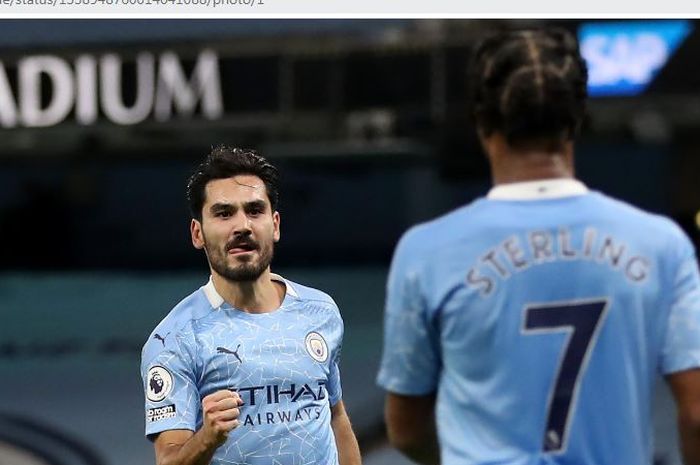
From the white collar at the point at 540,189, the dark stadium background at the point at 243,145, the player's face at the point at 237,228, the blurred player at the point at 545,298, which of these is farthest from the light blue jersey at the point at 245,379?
the dark stadium background at the point at 243,145

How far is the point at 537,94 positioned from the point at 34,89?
6.61 meters

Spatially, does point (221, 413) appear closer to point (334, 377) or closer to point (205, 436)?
point (205, 436)

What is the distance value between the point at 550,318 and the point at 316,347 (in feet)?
5.44

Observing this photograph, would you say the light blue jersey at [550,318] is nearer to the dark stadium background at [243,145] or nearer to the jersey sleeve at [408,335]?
the jersey sleeve at [408,335]

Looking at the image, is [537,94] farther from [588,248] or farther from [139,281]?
[139,281]

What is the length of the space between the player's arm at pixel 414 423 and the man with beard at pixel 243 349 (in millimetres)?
1143

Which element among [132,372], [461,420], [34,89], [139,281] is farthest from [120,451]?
[461,420]

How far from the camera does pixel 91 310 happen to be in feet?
31.0

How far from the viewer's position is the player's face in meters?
3.93

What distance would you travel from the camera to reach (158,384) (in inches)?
150

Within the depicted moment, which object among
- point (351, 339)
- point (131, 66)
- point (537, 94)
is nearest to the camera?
point (537, 94)

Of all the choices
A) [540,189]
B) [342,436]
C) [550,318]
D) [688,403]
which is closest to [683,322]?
[688,403]

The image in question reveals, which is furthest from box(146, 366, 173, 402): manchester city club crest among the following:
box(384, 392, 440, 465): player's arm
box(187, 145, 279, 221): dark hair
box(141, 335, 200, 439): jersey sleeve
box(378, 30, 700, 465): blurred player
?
box(378, 30, 700, 465): blurred player

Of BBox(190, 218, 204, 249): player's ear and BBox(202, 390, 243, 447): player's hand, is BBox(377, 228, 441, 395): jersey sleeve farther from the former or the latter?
BBox(190, 218, 204, 249): player's ear
